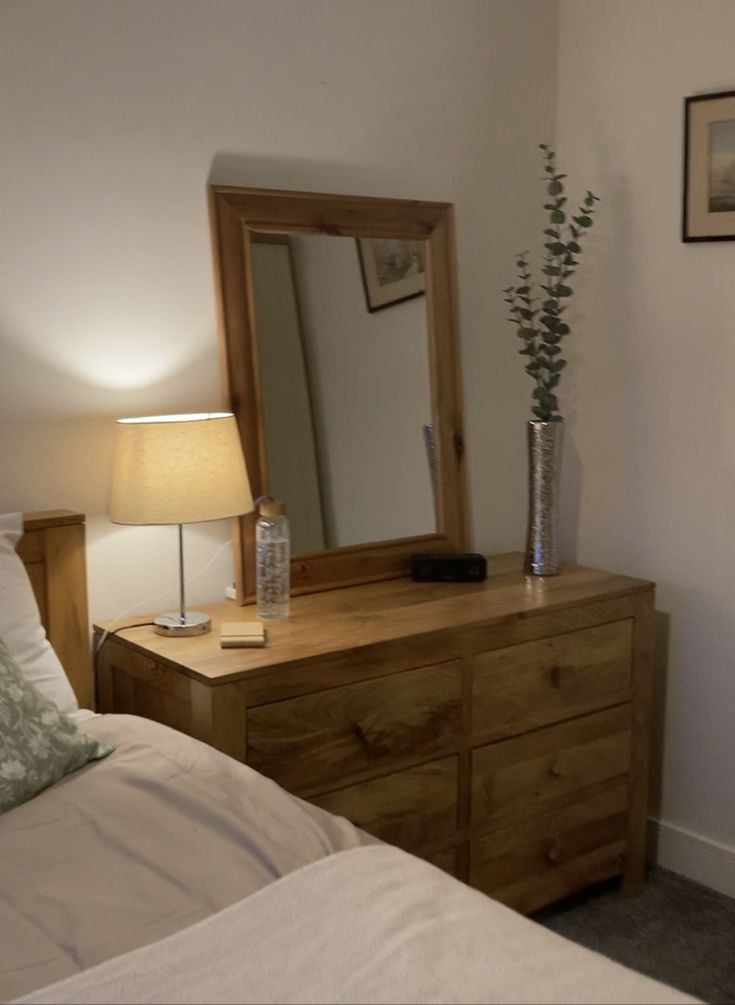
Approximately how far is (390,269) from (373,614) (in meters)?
0.85

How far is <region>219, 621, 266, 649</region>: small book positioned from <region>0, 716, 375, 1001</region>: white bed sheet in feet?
1.02

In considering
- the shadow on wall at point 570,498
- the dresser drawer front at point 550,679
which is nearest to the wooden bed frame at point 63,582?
the dresser drawer front at point 550,679

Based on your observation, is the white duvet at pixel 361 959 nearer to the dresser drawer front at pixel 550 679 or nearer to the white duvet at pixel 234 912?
the white duvet at pixel 234 912

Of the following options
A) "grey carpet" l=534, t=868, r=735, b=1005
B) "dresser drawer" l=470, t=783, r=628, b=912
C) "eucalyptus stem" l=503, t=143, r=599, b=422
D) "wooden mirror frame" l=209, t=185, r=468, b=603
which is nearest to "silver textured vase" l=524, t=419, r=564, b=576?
"eucalyptus stem" l=503, t=143, r=599, b=422

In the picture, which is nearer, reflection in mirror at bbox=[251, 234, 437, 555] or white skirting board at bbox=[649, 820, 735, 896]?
reflection in mirror at bbox=[251, 234, 437, 555]

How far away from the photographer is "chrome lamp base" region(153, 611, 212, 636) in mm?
2275

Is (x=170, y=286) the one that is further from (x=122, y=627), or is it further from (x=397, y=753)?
(x=397, y=753)

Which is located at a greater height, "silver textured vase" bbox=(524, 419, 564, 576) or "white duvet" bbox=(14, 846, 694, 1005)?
"silver textured vase" bbox=(524, 419, 564, 576)

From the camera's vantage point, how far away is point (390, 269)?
2730 mm

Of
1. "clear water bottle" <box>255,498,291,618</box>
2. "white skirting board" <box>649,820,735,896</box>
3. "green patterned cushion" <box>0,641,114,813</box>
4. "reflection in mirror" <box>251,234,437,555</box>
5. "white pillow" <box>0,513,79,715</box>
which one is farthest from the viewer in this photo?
"white skirting board" <box>649,820,735,896</box>

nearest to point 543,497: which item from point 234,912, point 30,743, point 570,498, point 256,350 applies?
point 570,498

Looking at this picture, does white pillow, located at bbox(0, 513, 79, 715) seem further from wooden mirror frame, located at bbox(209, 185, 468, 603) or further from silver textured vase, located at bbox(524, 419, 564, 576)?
silver textured vase, located at bbox(524, 419, 564, 576)

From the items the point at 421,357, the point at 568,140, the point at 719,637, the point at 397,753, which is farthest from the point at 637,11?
the point at 397,753

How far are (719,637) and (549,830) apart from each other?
0.64m
